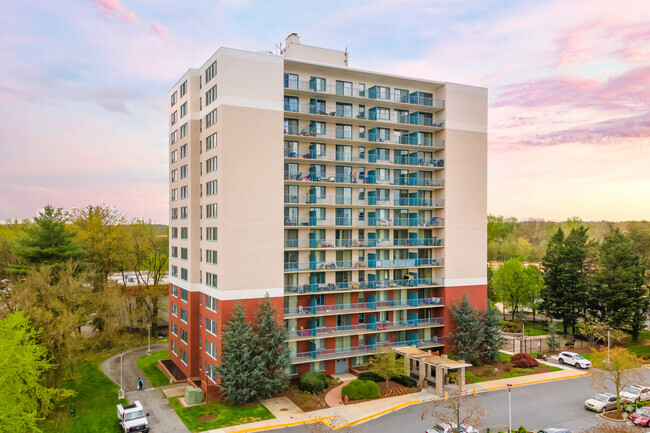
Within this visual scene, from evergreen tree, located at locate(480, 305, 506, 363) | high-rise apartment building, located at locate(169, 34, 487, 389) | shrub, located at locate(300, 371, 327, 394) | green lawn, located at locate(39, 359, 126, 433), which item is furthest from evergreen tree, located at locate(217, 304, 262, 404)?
evergreen tree, located at locate(480, 305, 506, 363)

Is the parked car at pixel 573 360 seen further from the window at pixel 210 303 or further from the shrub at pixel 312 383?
the window at pixel 210 303

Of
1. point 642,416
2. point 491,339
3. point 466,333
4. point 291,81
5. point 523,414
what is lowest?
point 523,414

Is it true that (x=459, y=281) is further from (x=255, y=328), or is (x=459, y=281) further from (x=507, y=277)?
(x=507, y=277)

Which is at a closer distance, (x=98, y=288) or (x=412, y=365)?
(x=412, y=365)

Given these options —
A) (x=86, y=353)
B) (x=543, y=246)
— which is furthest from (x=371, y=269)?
(x=543, y=246)

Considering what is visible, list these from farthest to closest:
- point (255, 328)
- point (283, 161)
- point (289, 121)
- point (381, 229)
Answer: point (381, 229)
point (289, 121)
point (283, 161)
point (255, 328)

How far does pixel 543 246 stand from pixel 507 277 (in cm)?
5155

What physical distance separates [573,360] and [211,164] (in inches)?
1663

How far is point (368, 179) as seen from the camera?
Result: 4738cm

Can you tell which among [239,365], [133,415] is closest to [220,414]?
[239,365]

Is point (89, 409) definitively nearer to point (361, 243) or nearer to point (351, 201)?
point (361, 243)

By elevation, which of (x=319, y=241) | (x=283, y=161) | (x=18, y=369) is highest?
(x=283, y=161)

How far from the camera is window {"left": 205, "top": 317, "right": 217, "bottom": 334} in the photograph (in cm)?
4038

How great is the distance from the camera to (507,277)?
7394 cm
